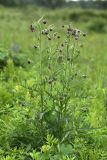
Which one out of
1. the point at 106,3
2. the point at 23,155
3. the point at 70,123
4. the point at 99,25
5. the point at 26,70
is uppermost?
the point at 106,3

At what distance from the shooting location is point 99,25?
22.2m

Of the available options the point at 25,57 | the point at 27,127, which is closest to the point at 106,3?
the point at 25,57

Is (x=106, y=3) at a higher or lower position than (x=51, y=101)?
higher

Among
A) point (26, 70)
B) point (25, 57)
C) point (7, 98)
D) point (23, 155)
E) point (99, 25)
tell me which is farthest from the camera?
point (99, 25)

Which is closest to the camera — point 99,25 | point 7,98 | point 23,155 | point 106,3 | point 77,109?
point 23,155

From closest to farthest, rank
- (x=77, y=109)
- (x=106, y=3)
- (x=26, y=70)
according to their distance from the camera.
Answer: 1. (x=77, y=109)
2. (x=26, y=70)
3. (x=106, y=3)

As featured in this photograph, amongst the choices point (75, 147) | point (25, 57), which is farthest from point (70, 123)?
point (25, 57)

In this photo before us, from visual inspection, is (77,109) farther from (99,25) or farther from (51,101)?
(99,25)

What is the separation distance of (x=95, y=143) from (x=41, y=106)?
0.53 metres

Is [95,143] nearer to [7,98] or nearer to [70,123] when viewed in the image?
[70,123]

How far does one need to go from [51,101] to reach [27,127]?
0.29 m

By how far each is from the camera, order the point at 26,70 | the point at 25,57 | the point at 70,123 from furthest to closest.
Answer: the point at 25,57 < the point at 26,70 < the point at 70,123

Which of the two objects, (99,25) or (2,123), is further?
(99,25)

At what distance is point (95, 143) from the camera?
142 inches
